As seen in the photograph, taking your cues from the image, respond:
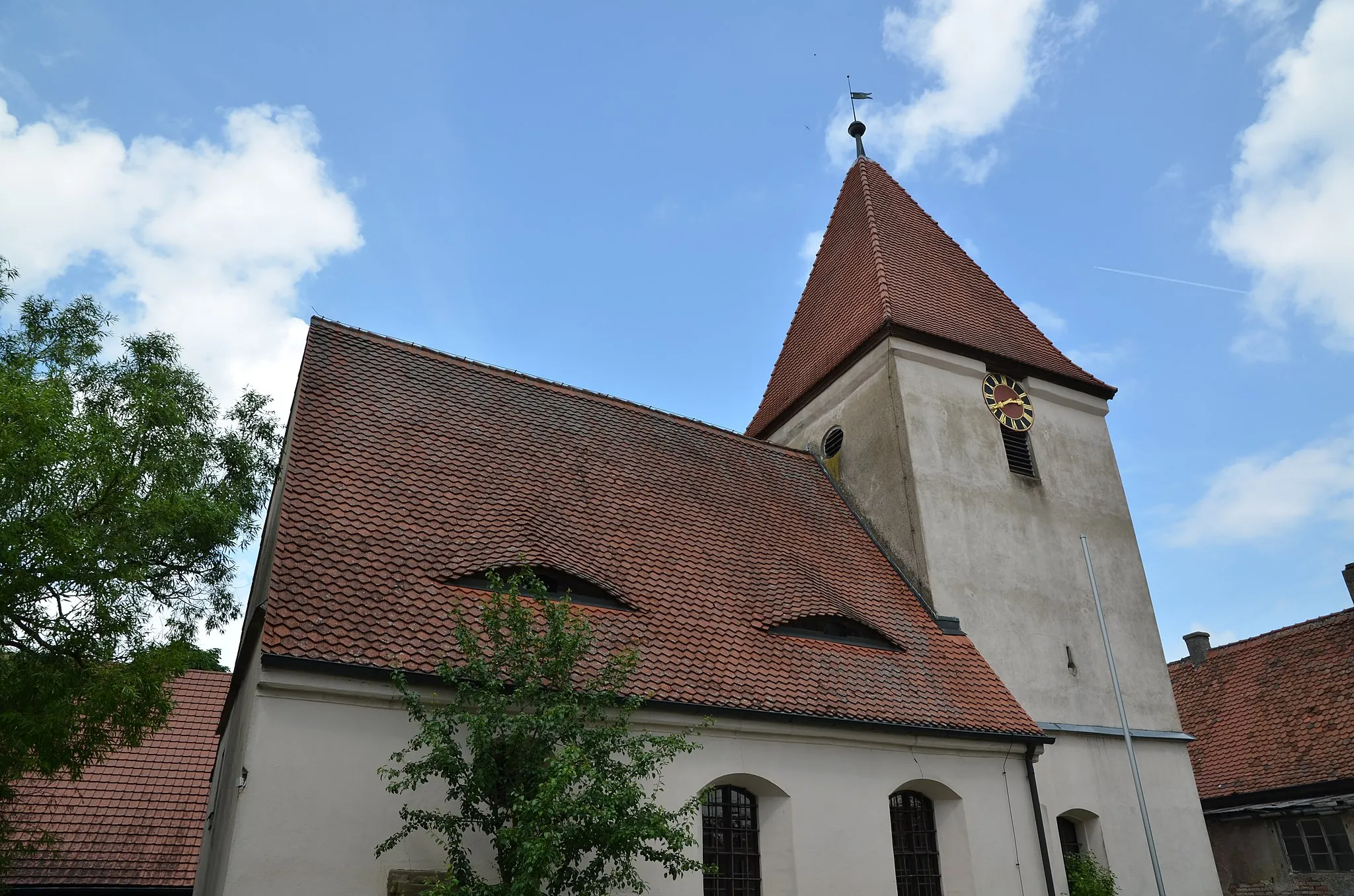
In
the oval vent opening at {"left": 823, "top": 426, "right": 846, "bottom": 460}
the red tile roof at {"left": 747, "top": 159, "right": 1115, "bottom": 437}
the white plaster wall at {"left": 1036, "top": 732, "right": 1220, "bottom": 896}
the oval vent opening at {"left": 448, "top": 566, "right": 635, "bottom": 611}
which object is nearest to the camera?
the oval vent opening at {"left": 448, "top": 566, "right": 635, "bottom": 611}

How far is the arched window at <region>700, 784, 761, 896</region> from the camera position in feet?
29.7

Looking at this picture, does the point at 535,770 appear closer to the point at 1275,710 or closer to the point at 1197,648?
the point at 1275,710

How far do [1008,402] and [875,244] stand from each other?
3829 mm

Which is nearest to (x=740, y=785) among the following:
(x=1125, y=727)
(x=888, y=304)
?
(x=1125, y=727)

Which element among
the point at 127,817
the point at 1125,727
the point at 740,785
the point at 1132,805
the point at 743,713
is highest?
the point at 1125,727

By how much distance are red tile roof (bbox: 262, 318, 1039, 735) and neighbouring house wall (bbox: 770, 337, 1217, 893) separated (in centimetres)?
86

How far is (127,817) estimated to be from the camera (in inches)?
532

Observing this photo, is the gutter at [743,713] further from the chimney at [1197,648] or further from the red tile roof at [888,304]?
the chimney at [1197,648]

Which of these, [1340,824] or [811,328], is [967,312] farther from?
[1340,824]

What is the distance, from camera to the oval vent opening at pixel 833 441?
15.5 m

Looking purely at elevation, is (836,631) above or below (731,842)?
above

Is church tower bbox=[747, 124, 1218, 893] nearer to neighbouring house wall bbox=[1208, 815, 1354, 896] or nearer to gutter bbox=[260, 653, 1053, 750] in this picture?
gutter bbox=[260, 653, 1053, 750]

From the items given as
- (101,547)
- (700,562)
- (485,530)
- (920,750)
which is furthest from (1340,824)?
(101,547)

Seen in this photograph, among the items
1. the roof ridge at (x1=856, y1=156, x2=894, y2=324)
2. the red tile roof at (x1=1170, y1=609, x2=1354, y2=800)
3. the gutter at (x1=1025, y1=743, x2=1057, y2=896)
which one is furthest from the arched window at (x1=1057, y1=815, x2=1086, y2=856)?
the roof ridge at (x1=856, y1=156, x2=894, y2=324)
